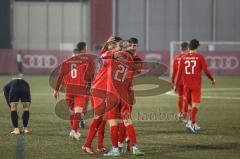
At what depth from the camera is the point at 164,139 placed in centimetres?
1503

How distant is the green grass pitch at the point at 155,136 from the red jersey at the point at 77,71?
4.13ft

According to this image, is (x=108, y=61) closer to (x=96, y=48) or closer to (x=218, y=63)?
(x=218, y=63)

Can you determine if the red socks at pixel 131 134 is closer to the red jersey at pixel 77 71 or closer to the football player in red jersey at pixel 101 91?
the football player in red jersey at pixel 101 91

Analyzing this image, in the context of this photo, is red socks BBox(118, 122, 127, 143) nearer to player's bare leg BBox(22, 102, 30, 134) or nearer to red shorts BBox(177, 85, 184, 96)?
player's bare leg BBox(22, 102, 30, 134)

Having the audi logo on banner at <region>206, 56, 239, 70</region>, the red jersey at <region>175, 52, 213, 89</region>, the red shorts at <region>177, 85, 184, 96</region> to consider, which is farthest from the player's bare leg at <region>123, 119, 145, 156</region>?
the audi logo on banner at <region>206, 56, 239, 70</region>

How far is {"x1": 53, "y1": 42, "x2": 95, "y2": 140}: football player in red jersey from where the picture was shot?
15020 millimetres

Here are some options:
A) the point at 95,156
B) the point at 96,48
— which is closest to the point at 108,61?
the point at 95,156

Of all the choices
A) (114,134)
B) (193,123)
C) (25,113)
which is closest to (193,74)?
(193,123)

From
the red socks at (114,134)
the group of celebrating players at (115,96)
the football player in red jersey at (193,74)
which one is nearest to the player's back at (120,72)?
the group of celebrating players at (115,96)

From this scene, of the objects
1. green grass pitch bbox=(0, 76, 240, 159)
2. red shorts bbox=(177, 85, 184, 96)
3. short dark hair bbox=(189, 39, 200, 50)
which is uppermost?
short dark hair bbox=(189, 39, 200, 50)

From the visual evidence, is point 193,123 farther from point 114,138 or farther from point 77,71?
point 114,138

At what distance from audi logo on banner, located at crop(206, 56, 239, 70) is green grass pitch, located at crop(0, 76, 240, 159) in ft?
76.6

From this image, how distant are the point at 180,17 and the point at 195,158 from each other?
44015 mm

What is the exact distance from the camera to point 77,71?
15156 millimetres
